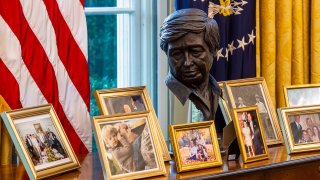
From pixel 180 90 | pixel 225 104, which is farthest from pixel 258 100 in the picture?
pixel 180 90

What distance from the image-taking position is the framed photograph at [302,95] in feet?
10.3

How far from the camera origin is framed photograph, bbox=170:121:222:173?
8.50ft

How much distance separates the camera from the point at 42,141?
8.11 feet

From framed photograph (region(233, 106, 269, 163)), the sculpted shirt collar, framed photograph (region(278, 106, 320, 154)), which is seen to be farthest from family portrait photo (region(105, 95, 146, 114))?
framed photograph (region(278, 106, 320, 154))

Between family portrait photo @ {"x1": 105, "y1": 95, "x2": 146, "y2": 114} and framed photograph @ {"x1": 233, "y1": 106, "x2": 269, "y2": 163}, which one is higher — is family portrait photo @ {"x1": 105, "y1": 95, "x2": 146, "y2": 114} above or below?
above

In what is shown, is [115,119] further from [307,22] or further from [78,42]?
[307,22]

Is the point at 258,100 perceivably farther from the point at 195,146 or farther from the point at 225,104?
the point at 195,146

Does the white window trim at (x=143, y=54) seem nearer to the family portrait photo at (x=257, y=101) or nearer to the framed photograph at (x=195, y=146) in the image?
the family portrait photo at (x=257, y=101)

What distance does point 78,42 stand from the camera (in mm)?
3031

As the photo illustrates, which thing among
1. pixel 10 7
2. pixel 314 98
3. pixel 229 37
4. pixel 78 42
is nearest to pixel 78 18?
pixel 78 42

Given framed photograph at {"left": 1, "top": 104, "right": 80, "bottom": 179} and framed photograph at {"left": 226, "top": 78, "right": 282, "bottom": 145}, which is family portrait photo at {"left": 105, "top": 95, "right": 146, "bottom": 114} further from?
framed photograph at {"left": 226, "top": 78, "right": 282, "bottom": 145}

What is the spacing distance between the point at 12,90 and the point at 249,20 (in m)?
1.21

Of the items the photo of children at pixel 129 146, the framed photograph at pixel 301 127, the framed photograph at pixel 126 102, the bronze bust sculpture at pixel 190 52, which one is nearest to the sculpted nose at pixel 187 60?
the bronze bust sculpture at pixel 190 52

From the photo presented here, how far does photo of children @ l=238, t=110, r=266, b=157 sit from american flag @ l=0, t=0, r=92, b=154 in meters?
0.68
